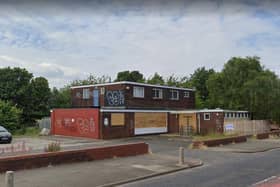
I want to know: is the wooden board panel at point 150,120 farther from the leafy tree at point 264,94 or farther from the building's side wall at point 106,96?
the leafy tree at point 264,94

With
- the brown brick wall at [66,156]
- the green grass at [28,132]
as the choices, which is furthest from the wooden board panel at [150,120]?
the brown brick wall at [66,156]

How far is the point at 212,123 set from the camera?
38.0 metres

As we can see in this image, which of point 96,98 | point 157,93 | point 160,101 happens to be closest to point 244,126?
point 160,101

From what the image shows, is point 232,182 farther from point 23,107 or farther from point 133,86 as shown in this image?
point 23,107

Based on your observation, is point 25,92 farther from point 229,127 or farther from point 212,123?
point 229,127

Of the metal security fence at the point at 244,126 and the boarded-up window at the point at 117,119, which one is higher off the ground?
the boarded-up window at the point at 117,119

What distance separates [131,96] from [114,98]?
198cm

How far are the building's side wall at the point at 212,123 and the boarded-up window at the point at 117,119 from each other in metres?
9.09

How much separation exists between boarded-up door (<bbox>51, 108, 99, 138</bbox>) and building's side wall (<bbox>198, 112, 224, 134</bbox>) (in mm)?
11901

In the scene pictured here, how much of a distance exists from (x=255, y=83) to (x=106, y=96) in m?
17.7

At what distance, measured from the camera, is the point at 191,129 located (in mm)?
39906

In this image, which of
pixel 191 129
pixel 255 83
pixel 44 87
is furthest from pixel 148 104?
pixel 44 87

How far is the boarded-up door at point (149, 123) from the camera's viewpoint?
37438 mm

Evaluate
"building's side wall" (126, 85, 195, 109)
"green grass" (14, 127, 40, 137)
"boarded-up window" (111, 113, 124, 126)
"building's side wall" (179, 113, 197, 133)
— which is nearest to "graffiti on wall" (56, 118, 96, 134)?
"boarded-up window" (111, 113, 124, 126)
